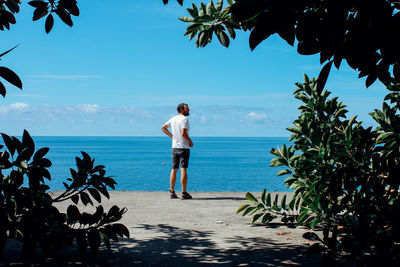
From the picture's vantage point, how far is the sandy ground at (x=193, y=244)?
4.46 meters

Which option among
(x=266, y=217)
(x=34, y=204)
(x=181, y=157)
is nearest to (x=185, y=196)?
(x=181, y=157)

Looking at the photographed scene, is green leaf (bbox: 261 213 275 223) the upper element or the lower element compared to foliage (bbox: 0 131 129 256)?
lower

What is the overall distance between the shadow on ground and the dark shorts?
3545mm

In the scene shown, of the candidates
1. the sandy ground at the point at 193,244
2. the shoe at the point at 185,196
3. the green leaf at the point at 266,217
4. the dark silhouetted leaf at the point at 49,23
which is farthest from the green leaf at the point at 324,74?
the shoe at the point at 185,196

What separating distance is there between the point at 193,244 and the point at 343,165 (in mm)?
2198

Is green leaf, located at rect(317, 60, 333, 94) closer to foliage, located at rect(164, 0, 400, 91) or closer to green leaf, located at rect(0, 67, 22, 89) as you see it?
foliage, located at rect(164, 0, 400, 91)

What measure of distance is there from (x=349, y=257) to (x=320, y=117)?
2912 millimetres

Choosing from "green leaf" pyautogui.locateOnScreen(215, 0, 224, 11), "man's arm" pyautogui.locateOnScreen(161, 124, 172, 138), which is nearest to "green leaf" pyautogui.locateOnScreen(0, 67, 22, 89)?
"green leaf" pyautogui.locateOnScreen(215, 0, 224, 11)

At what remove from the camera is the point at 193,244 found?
5.18 metres

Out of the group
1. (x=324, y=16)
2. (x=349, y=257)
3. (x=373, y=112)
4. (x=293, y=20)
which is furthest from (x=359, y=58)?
(x=373, y=112)

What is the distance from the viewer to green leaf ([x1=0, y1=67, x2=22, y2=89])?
276 centimetres

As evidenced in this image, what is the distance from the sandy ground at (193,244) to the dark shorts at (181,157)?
1.46 m

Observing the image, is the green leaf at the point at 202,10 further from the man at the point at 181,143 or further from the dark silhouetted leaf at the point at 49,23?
the man at the point at 181,143

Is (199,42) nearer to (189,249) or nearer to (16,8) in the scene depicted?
(16,8)
